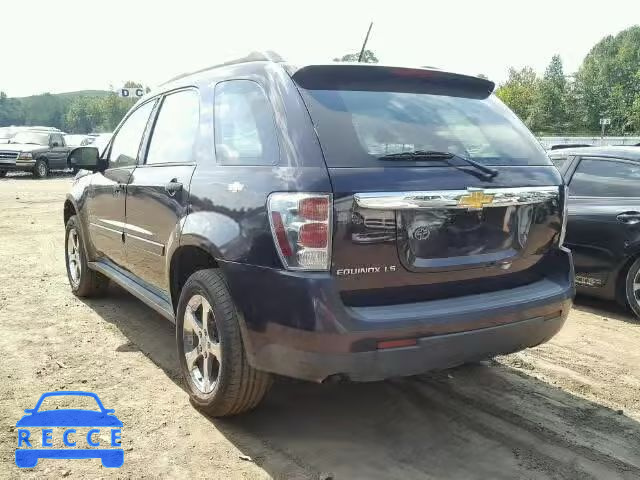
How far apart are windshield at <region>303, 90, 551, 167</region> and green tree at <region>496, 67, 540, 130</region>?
227 ft

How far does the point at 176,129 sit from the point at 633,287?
4177 mm

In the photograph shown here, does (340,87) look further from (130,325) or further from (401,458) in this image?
(130,325)

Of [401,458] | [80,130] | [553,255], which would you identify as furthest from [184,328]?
[80,130]

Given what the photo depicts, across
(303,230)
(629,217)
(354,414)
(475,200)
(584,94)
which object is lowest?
(354,414)

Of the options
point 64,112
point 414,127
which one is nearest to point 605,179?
point 414,127

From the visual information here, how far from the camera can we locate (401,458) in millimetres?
2924

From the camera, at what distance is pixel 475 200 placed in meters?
2.81

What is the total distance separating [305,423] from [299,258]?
116 cm

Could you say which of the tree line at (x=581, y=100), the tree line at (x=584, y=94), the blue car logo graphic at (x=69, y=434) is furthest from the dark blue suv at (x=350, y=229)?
the tree line at (x=581, y=100)

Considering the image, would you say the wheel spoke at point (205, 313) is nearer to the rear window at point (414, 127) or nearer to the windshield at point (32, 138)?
the rear window at point (414, 127)

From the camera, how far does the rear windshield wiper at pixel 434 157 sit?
279cm

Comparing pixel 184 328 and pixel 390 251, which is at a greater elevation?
pixel 390 251

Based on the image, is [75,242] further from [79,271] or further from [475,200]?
[475,200]

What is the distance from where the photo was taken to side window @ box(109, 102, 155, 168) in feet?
14.6
